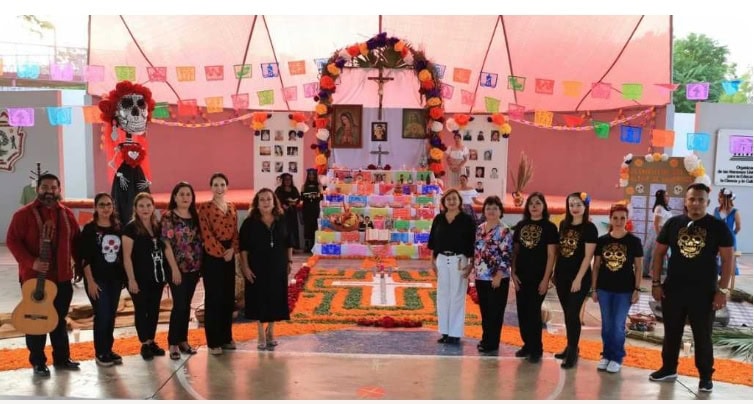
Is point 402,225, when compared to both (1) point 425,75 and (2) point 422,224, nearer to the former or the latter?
(2) point 422,224

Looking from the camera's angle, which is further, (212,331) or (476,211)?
(476,211)

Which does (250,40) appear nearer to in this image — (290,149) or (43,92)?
(290,149)

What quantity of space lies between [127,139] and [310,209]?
192 inches

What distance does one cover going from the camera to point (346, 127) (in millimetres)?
12625

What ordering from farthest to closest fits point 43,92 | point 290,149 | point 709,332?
point 290,149
point 43,92
point 709,332

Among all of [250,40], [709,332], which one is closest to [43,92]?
[250,40]

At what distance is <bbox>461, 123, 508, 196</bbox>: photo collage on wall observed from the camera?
12.4 meters

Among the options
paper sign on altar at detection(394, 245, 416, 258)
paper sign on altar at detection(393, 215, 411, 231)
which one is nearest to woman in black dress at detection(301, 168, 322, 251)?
paper sign on altar at detection(393, 215, 411, 231)

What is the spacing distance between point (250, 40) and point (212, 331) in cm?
1111

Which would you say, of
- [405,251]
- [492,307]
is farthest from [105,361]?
[405,251]

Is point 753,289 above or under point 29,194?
under

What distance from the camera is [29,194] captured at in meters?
9.91

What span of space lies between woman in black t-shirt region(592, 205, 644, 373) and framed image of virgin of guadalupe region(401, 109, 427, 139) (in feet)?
26.8

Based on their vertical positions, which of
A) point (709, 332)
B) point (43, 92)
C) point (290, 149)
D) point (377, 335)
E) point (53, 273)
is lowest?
point (377, 335)
